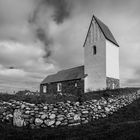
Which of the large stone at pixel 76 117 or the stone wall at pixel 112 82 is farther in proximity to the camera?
the stone wall at pixel 112 82

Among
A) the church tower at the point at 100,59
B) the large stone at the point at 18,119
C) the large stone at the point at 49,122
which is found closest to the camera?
the large stone at the point at 18,119

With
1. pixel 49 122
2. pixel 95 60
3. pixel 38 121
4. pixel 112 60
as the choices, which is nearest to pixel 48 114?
pixel 49 122

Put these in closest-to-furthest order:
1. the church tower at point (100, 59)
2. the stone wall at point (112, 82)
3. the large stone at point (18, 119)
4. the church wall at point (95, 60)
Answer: the large stone at point (18, 119) → the stone wall at point (112, 82) → the church tower at point (100, 59) → the church wall at point (95, 60)

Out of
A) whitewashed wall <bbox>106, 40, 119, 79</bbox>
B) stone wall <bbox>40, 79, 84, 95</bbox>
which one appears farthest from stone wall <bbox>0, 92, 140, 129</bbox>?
stone wall <bbox>40, 79, 84, 95</bbox>

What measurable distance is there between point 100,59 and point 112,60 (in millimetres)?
2204

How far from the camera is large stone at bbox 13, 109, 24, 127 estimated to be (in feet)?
27.9

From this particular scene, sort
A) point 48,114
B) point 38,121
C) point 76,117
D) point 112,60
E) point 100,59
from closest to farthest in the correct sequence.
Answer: point 38,121, point 48,114, point 76,117, point 100,59, point 112,60

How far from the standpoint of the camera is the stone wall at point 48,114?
342 inches

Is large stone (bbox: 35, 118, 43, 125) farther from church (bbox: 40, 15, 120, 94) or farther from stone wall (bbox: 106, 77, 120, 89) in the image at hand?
stone wall (bbox: 106, 77, 120, 89)

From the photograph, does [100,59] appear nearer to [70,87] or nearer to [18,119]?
[70,87]

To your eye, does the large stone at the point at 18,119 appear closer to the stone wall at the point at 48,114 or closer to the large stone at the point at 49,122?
the stone wall at the point at 48,114

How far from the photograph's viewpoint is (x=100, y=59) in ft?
84.5

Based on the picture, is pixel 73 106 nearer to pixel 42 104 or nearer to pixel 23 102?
pixel 42 104

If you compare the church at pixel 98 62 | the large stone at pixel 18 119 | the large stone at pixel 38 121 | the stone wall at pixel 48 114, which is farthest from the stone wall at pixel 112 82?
the large stone at pixel 18 119
